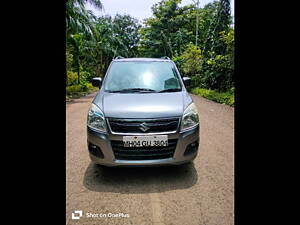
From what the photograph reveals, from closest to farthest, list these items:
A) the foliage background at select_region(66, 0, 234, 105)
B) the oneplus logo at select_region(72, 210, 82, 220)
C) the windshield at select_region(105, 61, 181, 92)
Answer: the oneplus logo at select_region(72, 210, 82, 220) < the windshield at select_region(105, 61, 181, 92) < the foliage background at select_region(66, 0, 234, 105)

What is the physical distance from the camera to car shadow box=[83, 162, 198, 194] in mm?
2777

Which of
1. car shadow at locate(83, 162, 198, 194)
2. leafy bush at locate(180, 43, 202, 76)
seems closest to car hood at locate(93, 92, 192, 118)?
car shadow at locate(83, 162, 198, 194)

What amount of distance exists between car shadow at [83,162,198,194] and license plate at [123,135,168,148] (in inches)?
18.9

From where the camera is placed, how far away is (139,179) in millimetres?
2951

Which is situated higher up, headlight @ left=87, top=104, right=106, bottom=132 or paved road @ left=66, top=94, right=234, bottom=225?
headlight @ left=87, top=104, right=106, bottom=132

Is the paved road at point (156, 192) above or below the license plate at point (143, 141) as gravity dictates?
below

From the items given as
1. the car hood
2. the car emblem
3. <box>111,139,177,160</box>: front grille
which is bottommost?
<box>111,139,177,160</box>: front grille

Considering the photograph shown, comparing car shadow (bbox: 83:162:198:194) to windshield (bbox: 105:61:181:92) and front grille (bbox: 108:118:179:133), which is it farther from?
windshield (bbox: 105:61:181:92)

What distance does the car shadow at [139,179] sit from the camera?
2777 millimetres

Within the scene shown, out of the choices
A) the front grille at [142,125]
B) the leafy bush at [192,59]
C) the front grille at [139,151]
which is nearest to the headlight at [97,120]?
the front grille at [142,125]

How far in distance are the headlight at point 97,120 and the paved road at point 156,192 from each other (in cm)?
67

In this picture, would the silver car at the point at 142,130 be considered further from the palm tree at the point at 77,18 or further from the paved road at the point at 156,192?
the palm tree at the point at 77,18
